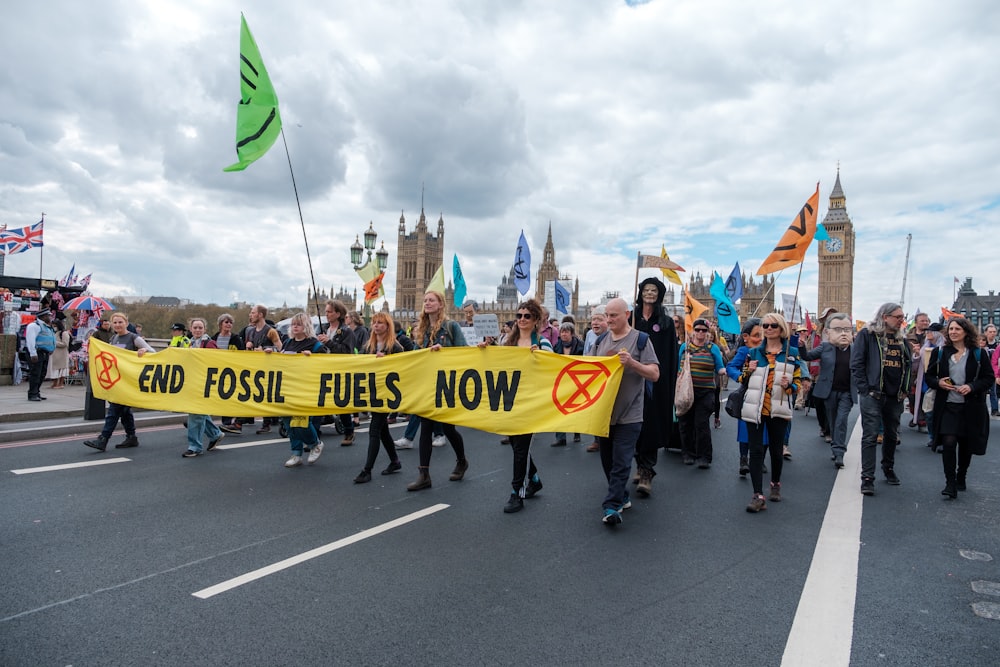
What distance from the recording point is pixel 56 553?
4406 millimetres

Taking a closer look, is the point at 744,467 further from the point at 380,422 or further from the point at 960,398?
the point at 380,422

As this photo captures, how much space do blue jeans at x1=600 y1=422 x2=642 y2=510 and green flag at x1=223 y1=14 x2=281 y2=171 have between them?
674 centimetres

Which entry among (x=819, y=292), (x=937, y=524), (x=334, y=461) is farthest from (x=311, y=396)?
(x=819, y=292)

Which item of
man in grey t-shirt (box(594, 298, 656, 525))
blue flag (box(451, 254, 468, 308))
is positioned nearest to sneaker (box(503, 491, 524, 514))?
man in grey t-shirt (box(594, 298, 656, 525))

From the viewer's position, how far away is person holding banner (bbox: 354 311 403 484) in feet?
22.2

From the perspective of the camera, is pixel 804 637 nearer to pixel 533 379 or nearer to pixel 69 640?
pixel 533 379

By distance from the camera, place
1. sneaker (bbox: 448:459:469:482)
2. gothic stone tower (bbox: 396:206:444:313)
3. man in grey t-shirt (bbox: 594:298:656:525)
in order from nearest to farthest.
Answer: man in grey t-shirt (bbox: 594:298:656:525) → sneaker (bbox: 448:459:469:482) → gothic stone tower (bbox: 396:206:444:313)

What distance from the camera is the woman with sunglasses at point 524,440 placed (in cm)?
580

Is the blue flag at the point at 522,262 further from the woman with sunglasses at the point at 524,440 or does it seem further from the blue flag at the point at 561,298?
the woman with sunglasses at the point at 524,440

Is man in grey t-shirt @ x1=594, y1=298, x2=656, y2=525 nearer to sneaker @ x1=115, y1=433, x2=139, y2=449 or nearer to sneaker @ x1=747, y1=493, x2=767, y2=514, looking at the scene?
sneaker @ x1=747, y1=493, x2=767, y2=514

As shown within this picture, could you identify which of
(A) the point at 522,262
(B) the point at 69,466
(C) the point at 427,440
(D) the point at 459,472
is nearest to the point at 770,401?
(D) the point at 459,472

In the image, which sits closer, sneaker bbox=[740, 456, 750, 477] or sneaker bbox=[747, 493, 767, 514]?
sneaker bbox=[747, 493, 767, 514]

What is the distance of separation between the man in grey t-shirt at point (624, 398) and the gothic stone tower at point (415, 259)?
369 feet

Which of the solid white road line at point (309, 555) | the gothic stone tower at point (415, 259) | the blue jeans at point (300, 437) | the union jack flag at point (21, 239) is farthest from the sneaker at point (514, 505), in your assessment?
the gothic stone tower at point (415, 259)
